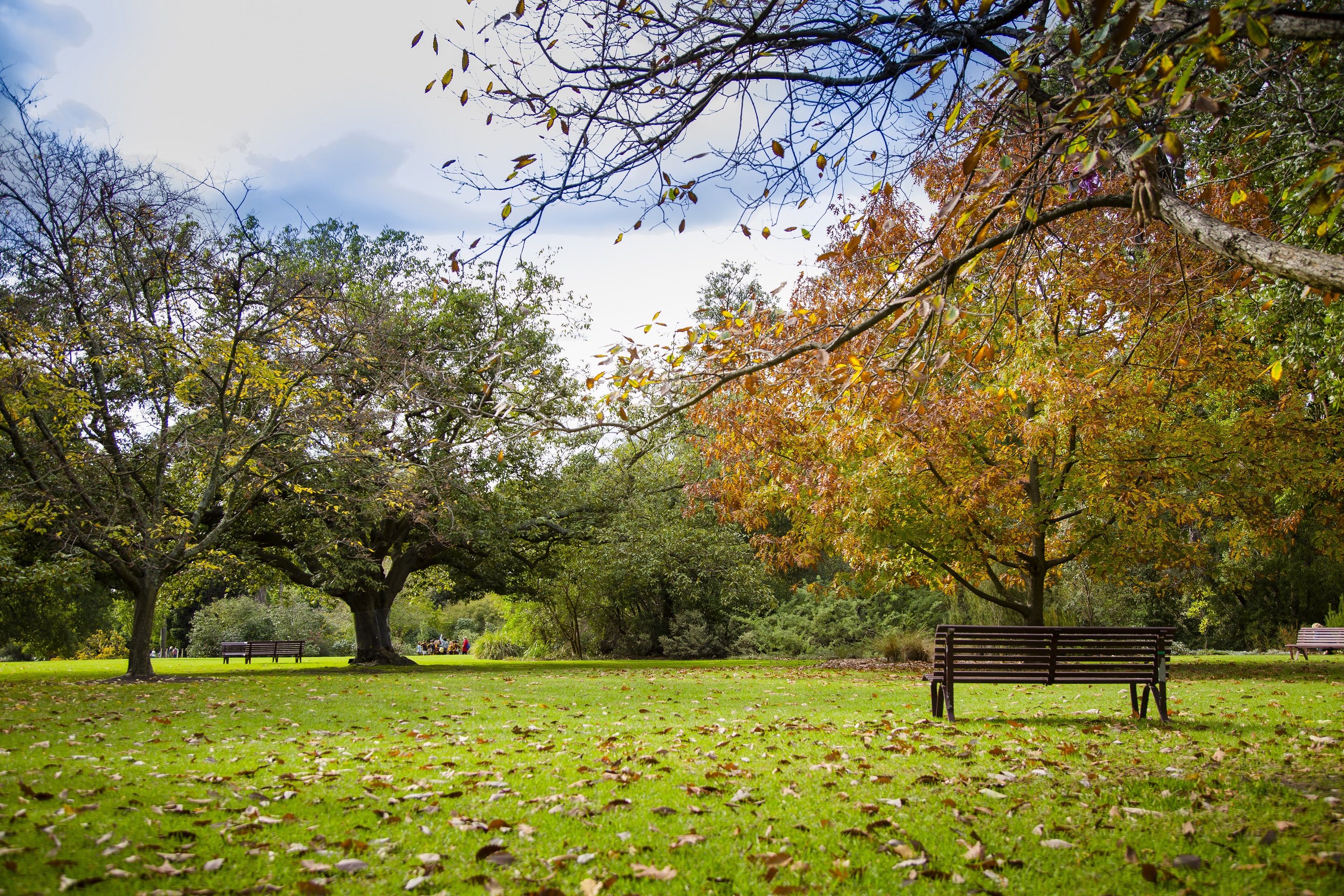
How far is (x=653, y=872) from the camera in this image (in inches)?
137

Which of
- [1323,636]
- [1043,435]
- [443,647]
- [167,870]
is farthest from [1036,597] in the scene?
[443,647]

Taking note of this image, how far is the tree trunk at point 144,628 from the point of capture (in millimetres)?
14820

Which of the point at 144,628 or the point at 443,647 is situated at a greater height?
the point at 144,628

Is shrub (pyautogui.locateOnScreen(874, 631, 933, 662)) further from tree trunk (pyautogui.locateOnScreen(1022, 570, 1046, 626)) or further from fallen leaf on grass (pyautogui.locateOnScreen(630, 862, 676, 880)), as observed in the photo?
fallen leaf on grass (pyautogui.locateOnScreen(630, 862, 676, 880))

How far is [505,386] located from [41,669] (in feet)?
51.4

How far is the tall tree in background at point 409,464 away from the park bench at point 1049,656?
9380 millimetres

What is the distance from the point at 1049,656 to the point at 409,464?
11429 mm

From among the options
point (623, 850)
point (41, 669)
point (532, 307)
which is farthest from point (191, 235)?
point (623, 850)

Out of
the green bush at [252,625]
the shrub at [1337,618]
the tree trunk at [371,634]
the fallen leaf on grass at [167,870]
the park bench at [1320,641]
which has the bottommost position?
the green bush at [252,625]

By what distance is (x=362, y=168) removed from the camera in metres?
6.80

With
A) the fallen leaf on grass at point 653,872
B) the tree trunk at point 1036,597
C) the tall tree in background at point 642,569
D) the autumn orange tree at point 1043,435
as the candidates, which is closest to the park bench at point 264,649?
the tall tree in background at point 642,569

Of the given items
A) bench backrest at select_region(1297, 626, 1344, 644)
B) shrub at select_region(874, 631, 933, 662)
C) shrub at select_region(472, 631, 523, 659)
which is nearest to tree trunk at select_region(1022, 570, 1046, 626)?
shrub at select_region(874, 631, 933, 662)

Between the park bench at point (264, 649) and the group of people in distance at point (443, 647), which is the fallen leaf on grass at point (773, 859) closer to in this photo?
the park bench at point (264, 649)

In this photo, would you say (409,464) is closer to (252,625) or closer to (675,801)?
(675,801)
